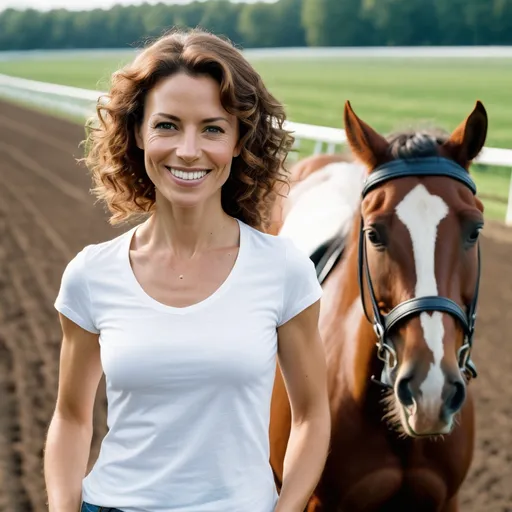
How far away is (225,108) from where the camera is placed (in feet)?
6.51

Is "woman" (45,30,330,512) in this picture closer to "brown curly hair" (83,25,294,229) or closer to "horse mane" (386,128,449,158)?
"brown curly hair" (83,25,294,229)

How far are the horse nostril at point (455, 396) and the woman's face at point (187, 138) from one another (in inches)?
46.3

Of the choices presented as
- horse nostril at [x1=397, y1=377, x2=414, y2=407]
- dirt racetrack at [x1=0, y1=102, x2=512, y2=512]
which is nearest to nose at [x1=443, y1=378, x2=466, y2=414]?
horse nostril at [x1=397, y1=377, x2=414, y2=407]

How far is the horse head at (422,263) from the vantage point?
2881 millimetres

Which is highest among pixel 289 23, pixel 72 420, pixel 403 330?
pixel 72 420

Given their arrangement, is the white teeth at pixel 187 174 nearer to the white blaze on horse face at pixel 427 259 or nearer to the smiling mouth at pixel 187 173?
the smiling mouth at pixel 187 173

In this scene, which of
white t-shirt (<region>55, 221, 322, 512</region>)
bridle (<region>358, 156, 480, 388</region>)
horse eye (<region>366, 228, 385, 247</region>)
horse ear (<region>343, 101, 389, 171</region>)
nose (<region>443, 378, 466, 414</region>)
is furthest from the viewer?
horse ear (<region>343, 101, 389, 171</region>)

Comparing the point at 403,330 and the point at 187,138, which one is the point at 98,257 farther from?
the point at 403,330

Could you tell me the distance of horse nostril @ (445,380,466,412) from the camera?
2.83 metres

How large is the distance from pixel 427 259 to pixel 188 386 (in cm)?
130

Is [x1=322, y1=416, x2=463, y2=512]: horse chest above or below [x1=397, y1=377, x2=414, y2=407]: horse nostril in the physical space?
below

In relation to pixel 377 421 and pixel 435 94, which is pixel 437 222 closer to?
pixel 377 421

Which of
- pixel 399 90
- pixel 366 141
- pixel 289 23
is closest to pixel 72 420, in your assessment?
pixel 366 141

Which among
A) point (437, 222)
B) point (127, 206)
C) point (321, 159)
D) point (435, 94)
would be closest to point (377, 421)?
point (437, 222)
